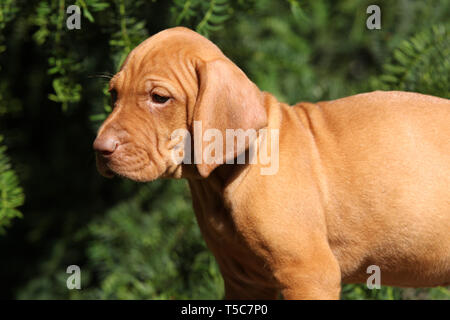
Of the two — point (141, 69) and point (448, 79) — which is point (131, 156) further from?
point (448, 79)

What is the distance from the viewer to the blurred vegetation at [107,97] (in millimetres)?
2523

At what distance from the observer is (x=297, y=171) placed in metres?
1.92

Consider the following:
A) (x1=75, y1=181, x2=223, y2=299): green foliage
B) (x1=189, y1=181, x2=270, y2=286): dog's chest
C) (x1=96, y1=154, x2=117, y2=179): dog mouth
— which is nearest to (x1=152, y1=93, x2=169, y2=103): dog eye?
(x1=96, y1=154, x2=117, y2=179): dog mouth

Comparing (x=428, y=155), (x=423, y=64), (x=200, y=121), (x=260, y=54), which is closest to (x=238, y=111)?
(x=200, y=121)

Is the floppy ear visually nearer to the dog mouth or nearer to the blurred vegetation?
the dog mouth

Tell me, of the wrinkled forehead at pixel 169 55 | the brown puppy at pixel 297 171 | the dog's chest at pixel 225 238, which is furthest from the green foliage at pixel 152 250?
the wrinkled forehead at pixel 169 55

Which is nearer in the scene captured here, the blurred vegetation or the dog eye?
the dog eye

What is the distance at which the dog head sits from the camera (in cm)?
180

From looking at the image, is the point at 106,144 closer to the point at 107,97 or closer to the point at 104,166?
the point at 104,166

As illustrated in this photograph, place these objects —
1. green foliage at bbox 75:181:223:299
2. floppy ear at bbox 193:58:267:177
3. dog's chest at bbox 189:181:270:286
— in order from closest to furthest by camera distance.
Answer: floppy ear at bbox 193:58:267:177, dog's chest at bbox 189:181:270:286, green foliage at bbox 75:181:223:299

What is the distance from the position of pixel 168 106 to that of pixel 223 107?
18cm

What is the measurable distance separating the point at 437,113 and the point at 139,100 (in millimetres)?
948

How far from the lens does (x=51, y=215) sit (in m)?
3.71

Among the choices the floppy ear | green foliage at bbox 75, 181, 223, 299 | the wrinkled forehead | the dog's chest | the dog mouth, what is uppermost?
the wrinkled forehead
